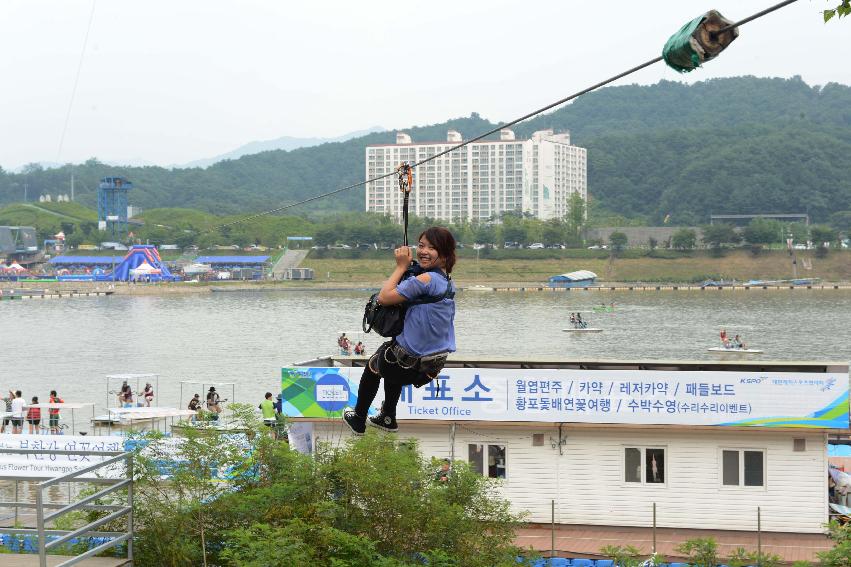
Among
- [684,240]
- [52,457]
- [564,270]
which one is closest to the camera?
[52,457]

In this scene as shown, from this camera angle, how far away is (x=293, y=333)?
7619cm

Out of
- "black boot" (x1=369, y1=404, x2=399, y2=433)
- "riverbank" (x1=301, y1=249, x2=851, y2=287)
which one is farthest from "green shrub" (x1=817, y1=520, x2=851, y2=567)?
"riverbank" (x1=301, y1=249, x2=851, y2=287)

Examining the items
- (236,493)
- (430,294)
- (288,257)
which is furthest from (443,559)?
(288,257)

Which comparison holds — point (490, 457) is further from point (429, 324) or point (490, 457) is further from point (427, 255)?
point (427, 255)

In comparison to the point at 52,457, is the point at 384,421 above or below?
above

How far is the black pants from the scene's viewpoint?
668 centimetres

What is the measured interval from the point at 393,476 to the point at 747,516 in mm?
7916

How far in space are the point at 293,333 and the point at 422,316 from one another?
70549mm

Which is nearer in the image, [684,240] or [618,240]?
[684,240]

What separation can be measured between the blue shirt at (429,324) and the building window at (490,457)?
11.0m

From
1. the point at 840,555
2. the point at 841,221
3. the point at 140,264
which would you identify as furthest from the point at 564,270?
the point at 840,555

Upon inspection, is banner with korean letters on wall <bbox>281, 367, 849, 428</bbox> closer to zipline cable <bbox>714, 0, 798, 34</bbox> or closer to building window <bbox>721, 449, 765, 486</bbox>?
building window <bbox>721, 449, 765, 486</bbox>

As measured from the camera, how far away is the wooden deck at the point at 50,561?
8.68 m

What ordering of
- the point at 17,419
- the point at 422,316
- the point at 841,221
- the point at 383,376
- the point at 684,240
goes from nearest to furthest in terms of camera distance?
the point at 422,316
the point at 383,376
the point at 17,419
the point at 684,240
the point at 841,221
